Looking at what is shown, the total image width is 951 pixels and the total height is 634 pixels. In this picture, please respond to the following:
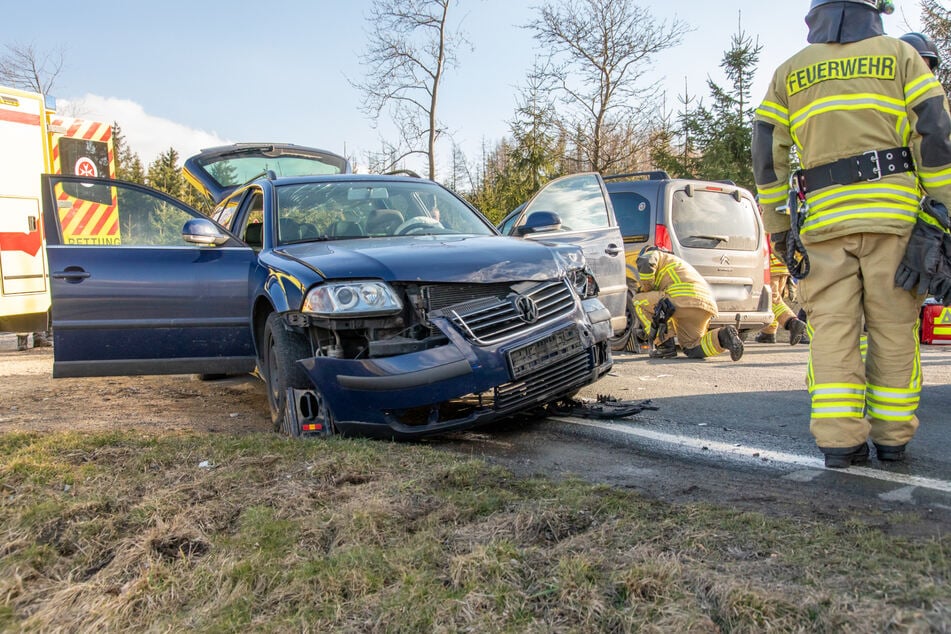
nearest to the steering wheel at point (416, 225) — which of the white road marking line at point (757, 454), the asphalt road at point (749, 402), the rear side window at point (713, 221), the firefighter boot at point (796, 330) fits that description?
the white road marking line at point (757, 454)

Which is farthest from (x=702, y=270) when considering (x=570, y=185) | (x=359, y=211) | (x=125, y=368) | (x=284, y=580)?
(x=284, y=580)

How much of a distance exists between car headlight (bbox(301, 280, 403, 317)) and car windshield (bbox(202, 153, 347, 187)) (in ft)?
15.3

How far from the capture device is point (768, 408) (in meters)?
4.95

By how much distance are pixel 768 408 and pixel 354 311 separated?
9.04 feet

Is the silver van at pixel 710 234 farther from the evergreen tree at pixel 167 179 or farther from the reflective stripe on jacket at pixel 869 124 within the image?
the evergreen tree at pixel 167 179

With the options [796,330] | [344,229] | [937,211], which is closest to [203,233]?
[344,229]

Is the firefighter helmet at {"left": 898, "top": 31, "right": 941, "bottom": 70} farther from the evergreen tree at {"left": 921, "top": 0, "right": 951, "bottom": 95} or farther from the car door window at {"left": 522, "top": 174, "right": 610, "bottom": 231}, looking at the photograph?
the evergreen tree at {"left": 921, "top": 0, "right": 951, "bottom": 95}

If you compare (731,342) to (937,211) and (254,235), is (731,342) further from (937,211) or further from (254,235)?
(254,235)

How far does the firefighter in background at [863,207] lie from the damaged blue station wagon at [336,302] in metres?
1.37

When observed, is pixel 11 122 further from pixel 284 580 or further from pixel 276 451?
pixel 284 580

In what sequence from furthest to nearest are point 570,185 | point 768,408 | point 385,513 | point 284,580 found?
1. point 570,185
2. point 768,408
3. point 385,513
4. point 284,580

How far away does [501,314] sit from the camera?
13.5ft

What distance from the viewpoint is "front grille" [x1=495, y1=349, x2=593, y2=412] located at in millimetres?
4088

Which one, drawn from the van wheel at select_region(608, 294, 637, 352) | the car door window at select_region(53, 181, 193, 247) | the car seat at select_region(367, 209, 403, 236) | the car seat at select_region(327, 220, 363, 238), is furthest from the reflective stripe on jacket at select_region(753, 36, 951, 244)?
the van wheel at select_region(608, 294, 637, 352)
